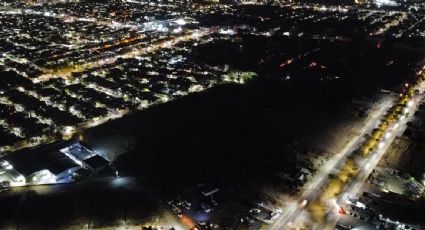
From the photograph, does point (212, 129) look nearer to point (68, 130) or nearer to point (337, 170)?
point (337, 170)

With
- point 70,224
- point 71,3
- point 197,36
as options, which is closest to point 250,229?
point 70,224

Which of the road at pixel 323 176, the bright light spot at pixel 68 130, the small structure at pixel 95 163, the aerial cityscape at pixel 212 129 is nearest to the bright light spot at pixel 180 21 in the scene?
the aerial cityscape at pixel 212 129

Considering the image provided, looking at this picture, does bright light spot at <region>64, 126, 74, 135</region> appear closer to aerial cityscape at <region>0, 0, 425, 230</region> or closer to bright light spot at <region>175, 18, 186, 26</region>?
aerial cityscape at <region>0, 0, 425, 230</region>

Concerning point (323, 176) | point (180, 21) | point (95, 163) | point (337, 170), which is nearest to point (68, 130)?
point (95, 163)

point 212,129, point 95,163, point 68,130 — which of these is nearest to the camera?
point 95,163

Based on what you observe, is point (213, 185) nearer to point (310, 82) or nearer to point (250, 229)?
point (250, 229)
